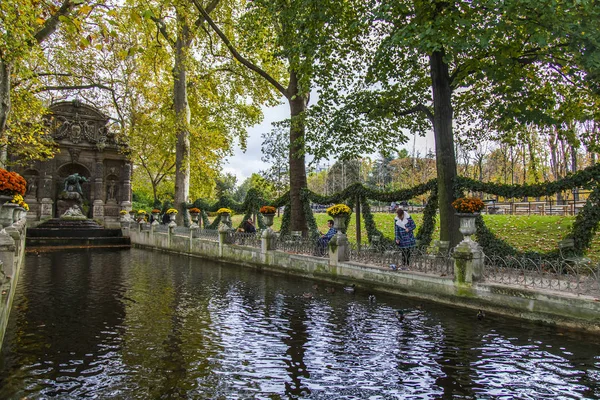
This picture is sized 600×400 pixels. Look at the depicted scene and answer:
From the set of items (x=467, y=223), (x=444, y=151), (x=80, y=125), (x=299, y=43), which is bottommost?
(x=467, y=223)

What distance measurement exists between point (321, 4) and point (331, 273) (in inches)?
332

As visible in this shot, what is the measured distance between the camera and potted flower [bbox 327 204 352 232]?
12352 millimetres

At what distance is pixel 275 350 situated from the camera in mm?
6348

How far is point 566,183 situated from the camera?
397 inches

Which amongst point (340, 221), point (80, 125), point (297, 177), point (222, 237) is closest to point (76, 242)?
point (222, 237)

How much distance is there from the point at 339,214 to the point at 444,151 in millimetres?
3749

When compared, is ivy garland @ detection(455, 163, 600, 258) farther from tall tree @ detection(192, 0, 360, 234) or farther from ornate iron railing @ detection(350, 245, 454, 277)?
tall tree @ detection(192, 0, 360, 234)

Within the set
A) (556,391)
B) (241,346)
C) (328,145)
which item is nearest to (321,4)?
(328,145)

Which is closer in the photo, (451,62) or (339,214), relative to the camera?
(339,214)

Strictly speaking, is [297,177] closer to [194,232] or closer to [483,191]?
[194,232]

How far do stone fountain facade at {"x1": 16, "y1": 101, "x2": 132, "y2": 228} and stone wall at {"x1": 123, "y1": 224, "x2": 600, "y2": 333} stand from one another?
797 inches

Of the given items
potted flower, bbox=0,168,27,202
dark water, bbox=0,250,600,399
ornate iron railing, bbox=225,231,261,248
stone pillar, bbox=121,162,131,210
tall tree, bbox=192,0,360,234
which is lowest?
dark water, bbox=0,250,600,399

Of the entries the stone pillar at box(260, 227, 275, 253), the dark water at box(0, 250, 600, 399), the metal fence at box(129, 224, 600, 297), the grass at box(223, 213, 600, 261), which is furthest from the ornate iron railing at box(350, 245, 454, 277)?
the stone pillar at box(260, 227, 275, 253)

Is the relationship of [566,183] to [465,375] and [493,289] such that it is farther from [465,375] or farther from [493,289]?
[465,375]
